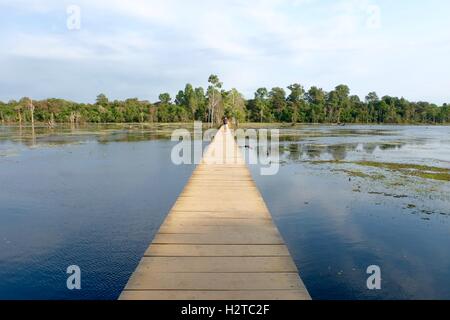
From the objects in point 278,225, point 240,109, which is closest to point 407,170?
point 278,225

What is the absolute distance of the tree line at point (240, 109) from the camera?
256 feet

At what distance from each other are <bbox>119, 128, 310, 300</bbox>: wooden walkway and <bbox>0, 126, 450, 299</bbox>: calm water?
142cm

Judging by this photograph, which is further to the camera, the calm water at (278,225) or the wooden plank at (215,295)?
the calm water at (278,225)

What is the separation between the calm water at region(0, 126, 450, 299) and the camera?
5383mm

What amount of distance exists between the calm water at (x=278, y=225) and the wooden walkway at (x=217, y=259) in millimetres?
1419

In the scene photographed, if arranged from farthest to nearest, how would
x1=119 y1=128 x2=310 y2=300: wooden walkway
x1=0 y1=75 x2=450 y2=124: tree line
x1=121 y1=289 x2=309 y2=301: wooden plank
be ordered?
1. x1=0 y1=75 x2=450 y2=124: tree line
2. x1=119 y1=128 x2=310 y2=300: wooden walkway
3. x1=121 y1=289 x2=309 y2=301: wooden plank

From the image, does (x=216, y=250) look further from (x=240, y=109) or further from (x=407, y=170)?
(x=240, y=109)

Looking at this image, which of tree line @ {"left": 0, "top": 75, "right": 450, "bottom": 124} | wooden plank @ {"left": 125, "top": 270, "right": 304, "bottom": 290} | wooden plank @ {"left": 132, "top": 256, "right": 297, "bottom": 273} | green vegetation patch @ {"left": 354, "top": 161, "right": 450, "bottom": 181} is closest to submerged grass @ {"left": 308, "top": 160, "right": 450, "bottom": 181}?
green vegetation patch @ {"left": 354, "top": 161, "right": 450, "bottom": 181}

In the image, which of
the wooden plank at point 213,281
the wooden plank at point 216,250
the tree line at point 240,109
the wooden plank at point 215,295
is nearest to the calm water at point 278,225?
the wooden plank at point 216,250

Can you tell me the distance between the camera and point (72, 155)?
18.9 m

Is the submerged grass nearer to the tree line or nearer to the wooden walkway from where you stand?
the wooden walkway

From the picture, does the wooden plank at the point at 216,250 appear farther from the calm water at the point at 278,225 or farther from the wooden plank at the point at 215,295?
the calm water at the point at 278,225
